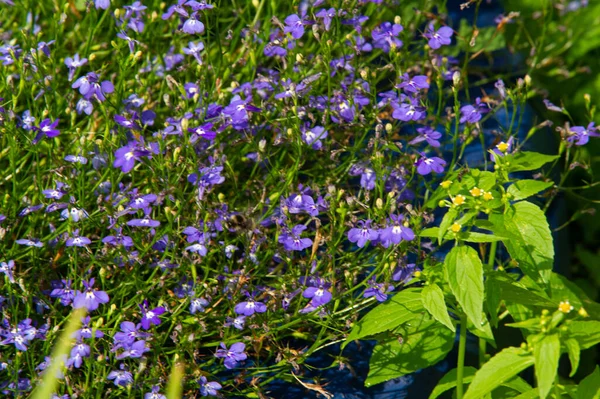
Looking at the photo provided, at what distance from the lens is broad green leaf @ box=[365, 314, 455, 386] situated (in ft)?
7.80

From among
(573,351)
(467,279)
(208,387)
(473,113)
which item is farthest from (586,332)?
(208,387)

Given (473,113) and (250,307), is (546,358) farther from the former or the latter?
(473,113)

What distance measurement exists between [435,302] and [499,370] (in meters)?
0.24

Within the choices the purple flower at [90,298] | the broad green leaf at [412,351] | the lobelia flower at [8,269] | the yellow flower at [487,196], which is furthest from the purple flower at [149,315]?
the yellow flower at [487,196]

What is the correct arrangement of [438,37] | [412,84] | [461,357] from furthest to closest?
1. [438,37]
2. [412,84]
3. [461,357]

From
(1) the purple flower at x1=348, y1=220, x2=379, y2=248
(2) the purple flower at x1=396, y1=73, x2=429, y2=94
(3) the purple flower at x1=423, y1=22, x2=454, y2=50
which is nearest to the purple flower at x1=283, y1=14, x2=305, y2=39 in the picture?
(2) the purple flower at x1=396, y1=73, x2=429, y2=94

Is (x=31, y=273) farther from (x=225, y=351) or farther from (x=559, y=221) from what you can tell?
(x=559, y=221)

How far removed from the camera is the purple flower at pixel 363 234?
90.0 inches

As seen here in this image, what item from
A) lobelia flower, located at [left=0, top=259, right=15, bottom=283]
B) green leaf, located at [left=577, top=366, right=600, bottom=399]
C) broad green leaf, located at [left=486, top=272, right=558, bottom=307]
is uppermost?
lobelia flower, located at [left=0, top=259, right=15, bottom=283]

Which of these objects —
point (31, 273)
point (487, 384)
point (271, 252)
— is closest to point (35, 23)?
point (31, 273)

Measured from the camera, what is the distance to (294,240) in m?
2.38

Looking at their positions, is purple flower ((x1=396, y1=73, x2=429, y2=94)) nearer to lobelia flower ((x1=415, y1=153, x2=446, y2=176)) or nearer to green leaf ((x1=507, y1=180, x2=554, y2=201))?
lobelia flower ((x1=415, y1=153, x2=446, y2=176))

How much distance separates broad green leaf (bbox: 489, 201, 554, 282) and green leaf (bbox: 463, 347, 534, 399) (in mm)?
329

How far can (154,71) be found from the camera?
9.84 feet
